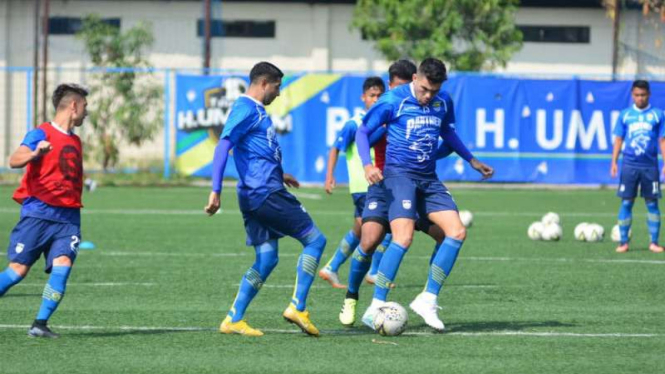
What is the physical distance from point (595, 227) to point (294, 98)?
499 inches

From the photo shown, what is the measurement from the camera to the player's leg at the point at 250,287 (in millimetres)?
9094

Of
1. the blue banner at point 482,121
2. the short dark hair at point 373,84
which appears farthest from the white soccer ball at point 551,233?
the blue banner at point 482,121

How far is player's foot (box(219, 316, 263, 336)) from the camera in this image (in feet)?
29.7

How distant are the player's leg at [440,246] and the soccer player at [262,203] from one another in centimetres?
88

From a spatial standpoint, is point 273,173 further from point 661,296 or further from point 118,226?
point 118,226

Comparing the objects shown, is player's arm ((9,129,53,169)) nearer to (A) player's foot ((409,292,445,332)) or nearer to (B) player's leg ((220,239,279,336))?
(B) player's leg ((220,239,279,336))

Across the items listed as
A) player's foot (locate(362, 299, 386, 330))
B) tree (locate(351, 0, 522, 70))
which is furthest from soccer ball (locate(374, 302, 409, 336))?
tree (locate(351, 0, 522, 70))

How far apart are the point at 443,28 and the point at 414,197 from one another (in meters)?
27.8

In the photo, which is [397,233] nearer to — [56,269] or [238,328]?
[238,328]

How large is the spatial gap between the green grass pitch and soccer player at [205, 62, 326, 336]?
0.74 feet

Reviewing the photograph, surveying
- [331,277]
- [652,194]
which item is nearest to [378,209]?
[331,277]

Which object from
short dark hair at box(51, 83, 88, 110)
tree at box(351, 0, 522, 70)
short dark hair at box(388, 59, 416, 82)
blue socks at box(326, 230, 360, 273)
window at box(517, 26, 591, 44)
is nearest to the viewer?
short dark hair at box(51, 83, 88, 110)

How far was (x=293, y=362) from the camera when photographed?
26.1ft

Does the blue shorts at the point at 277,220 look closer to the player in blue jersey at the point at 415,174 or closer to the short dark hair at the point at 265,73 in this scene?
the player in blue jersey at the point at 415,174
